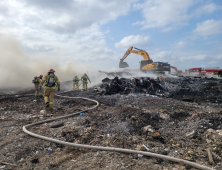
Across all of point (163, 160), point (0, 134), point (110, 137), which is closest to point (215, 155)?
point (163, 160)

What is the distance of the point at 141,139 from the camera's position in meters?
3.36

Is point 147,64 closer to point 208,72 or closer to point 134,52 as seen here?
point 134,52

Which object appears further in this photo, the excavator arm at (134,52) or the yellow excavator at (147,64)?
the excavator arm at (134,52)

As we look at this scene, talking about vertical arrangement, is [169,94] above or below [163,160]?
above

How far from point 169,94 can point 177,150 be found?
22.8ft

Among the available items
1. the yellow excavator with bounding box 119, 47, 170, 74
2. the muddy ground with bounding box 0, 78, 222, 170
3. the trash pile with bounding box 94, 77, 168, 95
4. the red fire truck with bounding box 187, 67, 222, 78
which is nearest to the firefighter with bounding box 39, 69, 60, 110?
the muddy ground with bounding box 0, 78, 222, 170

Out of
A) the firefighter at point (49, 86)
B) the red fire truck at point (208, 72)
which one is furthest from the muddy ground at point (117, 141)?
the red fire truck at point (208, 72)

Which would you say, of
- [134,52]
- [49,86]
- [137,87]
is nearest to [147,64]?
[134,52]

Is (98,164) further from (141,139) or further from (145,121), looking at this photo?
(145,121)

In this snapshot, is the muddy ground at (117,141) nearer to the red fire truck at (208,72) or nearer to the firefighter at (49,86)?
the firefighter at (49,86)

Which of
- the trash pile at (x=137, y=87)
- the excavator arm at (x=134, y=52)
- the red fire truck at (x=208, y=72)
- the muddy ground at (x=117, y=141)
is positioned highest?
the excavator arm at (x=134, y=52)

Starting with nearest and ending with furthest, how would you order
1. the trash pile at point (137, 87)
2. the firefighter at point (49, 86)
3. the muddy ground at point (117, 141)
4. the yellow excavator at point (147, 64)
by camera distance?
the muddy ground at point (117, 141) < the firefighter at point (49, 86) < the trash pile at point (137, 87) < the yellow excavator at point (147, 64)

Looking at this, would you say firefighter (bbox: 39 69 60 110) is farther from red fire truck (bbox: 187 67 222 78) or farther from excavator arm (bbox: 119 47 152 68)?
red fire truck (bbox: 187 67 222 78)

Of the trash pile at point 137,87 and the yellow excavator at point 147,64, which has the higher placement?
the yellow excavator at point 147,64
